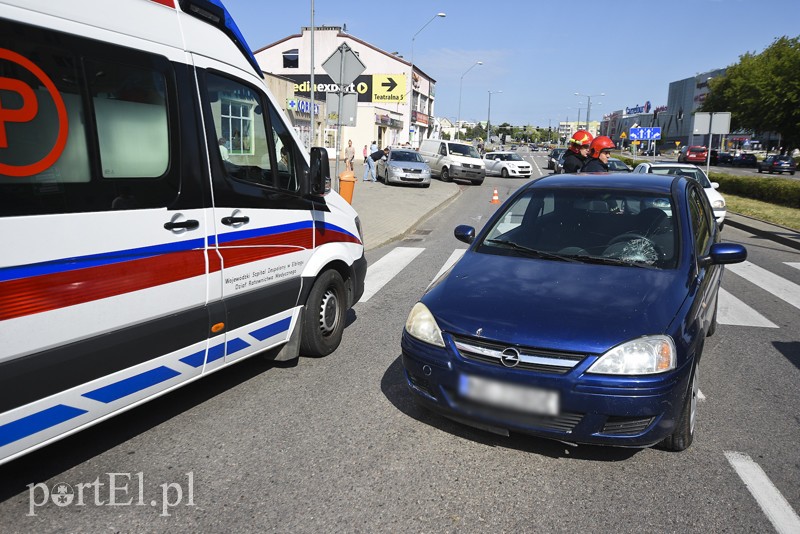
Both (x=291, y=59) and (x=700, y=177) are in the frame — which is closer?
(x=700, y=177)

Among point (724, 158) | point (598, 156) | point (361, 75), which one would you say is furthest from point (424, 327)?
point (724, 158)

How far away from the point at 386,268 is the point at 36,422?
21.9 feet

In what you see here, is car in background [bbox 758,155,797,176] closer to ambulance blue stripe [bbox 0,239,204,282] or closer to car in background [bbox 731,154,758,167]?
car in background [bbox 731,154,758,167]

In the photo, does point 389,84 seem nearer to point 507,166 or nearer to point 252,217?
point 507,166

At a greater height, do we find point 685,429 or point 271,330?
point 271,330

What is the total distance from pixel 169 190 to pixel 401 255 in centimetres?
717

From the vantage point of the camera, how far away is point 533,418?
3.15m

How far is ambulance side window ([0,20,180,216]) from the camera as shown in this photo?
A: 2.58 m

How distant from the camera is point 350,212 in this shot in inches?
222

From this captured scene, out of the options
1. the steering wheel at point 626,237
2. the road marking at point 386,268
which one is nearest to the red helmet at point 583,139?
the road marking at point 386,268

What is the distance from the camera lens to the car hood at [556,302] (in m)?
3.16

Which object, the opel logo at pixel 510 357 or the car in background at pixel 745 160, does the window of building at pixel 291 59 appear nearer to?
the car in background at pixel 745 160

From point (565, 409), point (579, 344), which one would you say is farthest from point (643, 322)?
point (565, 409)

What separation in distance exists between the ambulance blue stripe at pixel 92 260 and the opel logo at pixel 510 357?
1.87 metres
